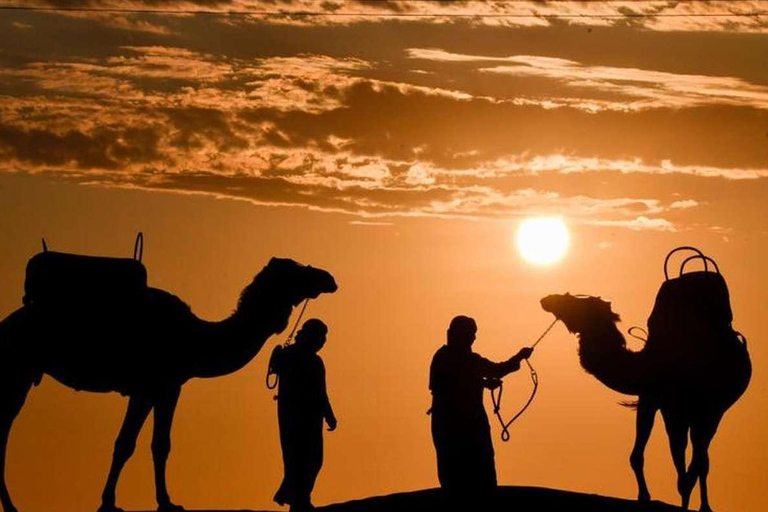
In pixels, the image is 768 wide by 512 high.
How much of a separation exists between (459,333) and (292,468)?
2.52 metres

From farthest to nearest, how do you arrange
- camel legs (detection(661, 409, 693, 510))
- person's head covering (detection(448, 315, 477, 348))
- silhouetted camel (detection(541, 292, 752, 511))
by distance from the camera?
camel legs (detection(661, 409, 693, 510)) → silhouetted camel (detection(541, 292, 752, 511)) → person's head covering (detection(448, 315, 477, 348))

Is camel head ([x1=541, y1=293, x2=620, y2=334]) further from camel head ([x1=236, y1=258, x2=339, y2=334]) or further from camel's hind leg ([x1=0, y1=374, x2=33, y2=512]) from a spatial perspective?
camel's hind leg ([x1=0, y1=374, x2=33, y2=512])

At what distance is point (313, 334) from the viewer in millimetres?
24781

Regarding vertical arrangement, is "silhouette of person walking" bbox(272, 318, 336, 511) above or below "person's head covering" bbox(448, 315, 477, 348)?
below

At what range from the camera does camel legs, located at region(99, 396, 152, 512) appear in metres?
25.0

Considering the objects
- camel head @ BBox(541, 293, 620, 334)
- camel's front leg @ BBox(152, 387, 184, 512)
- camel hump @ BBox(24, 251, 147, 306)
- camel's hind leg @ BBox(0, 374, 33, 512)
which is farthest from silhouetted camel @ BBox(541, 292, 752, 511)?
camel's hind leg @ BBox(0, 374, 33, 512)

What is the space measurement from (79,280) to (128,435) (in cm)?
202

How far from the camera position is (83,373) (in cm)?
2608

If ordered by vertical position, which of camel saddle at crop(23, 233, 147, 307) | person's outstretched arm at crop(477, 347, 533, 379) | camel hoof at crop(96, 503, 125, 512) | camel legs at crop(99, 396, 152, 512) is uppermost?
camel saddle at crop(23, 233, 147, 307)

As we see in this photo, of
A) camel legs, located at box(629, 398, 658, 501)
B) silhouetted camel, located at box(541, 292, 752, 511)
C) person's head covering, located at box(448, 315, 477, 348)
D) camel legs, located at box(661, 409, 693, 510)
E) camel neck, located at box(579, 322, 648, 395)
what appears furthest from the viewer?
camel neck, located at box(579, 322, 648, 395)

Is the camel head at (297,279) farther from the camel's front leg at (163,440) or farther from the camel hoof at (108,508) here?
the camel hoof at (108,508)

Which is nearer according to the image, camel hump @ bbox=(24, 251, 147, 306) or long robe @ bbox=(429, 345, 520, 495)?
long robe @ bbox=(429, 345, 520, 495)

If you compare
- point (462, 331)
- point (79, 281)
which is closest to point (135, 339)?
point (79, 281)

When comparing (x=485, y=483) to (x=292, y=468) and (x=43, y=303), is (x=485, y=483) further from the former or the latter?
(x=43, y=303)
